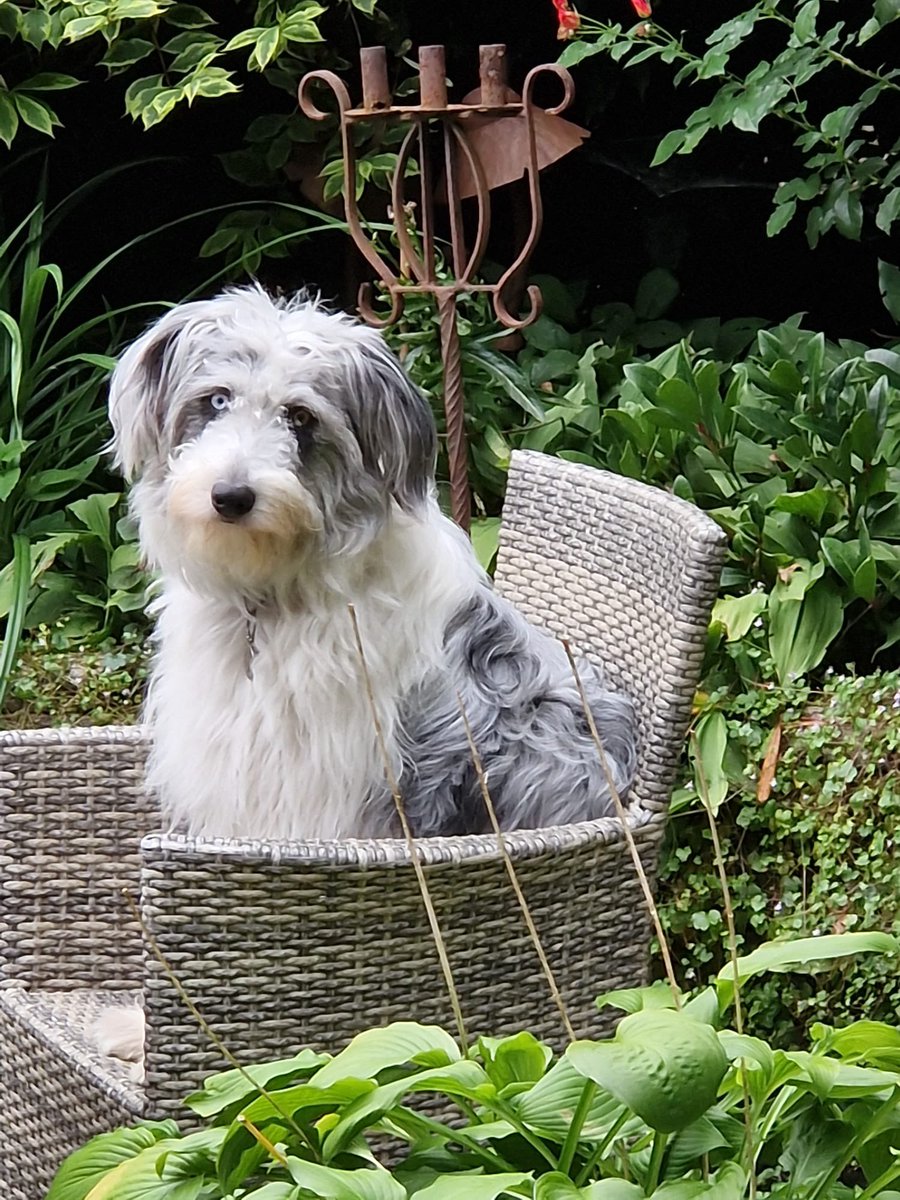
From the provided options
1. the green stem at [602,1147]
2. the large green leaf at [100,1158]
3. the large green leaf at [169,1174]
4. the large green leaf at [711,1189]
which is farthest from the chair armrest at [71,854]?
the large green leaf at [711,1189]

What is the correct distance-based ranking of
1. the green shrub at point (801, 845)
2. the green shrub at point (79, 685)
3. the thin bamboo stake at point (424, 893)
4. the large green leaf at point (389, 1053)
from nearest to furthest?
1. the large green leaf at point (389, 1053)
2. the thin bamboo stake at point (424, 893)
3. the green shrub at point (801, 845)
4. the green shrub at point (79, 685)

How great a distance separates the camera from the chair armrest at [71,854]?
8.85ft

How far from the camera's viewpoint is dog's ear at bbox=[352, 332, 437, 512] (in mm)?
2547

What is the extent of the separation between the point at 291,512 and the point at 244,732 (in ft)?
1.21

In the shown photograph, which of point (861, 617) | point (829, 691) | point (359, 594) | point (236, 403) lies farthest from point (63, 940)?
point (861, 617)

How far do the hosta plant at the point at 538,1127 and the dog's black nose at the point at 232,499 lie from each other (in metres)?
0.93

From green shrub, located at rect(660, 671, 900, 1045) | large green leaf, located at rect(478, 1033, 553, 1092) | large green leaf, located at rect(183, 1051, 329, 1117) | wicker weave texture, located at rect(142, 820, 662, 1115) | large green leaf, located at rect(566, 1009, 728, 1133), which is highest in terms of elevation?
large green leaf, located at rect(566, 1009, 728, 1133)

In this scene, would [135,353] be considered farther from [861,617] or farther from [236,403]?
[861,617]

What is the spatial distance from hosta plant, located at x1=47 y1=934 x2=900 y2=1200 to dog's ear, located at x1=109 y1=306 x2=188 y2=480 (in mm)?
1213

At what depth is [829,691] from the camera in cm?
324

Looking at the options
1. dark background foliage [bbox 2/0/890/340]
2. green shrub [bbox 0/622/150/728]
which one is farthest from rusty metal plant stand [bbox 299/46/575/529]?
dark background foliage [bbox 2/0/890/340]

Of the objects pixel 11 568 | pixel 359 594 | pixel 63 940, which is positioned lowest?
pixel 11 568

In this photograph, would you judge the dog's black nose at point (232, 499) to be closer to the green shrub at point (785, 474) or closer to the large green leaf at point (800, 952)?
the large green leaf at point (800, 952)

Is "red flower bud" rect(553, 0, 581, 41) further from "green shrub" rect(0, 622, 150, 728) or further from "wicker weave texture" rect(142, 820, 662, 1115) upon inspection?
"wicker weave texture" rect(142, 820, 662, 1115)
